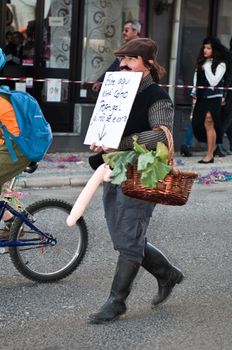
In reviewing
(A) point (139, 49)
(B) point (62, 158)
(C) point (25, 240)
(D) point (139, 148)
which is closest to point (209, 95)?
(B) point (62, 158)

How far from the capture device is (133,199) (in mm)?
4301

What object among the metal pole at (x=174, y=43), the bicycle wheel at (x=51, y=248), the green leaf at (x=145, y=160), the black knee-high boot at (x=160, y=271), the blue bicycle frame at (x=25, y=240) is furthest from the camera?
the metal pole at (x=174, y=43)

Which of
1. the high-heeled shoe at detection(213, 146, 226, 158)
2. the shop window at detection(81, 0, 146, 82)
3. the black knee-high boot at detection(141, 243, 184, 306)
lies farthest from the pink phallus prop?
the high-heeled shoe at detection(213, 146, 226, 158)

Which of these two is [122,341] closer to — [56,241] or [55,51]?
[56,241]

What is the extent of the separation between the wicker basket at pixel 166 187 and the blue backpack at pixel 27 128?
3.16 feet

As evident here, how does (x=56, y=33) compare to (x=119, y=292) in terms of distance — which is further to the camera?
(x=56, y=33)

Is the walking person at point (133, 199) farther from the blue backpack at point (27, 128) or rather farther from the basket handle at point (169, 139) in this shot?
the blue backpack at point (27, 128)

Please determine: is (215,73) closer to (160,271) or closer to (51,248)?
(51,248)

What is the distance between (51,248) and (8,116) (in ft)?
3.82

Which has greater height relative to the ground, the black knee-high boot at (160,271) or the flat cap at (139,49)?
the flat cap at (139,49)

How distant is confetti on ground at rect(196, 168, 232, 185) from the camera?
9997 millimetres

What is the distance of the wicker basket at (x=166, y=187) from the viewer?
4.09m

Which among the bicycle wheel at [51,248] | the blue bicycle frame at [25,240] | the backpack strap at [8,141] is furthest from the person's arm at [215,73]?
the backpack strap at [8,141]

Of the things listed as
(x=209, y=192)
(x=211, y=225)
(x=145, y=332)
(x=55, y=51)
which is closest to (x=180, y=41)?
(x=55, y=51)
